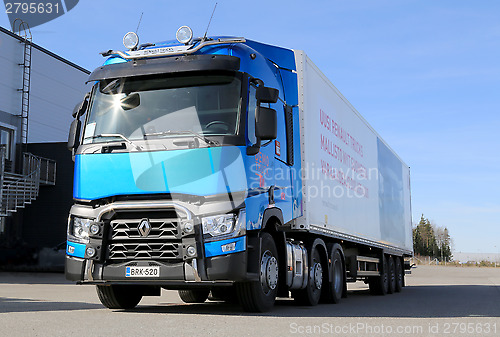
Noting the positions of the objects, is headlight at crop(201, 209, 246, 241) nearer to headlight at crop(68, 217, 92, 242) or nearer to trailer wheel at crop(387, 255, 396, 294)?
headlight at crop(68, 217, 92, 242)

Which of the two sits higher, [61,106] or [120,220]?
[61,106]

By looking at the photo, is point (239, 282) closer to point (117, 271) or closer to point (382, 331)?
point (117, 271)

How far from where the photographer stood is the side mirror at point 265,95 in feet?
29.9

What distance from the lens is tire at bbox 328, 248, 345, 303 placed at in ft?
41.2

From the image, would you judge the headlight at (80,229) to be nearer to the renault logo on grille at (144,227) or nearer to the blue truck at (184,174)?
the blue truck at (184,174)

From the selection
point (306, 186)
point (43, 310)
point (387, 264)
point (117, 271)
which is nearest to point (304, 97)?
point (306, 186)

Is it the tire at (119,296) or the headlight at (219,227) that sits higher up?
the headlight at (219,227)

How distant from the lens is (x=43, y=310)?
1005 centimetres

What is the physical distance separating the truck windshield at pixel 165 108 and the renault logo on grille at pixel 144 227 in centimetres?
113

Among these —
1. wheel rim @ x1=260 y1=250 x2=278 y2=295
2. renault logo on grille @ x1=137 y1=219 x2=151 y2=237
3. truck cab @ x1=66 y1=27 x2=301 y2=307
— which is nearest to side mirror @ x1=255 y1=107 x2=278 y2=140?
truck cab @ x1=66 y1=27 x2=301 y2=307

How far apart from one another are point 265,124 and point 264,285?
2.33 meters

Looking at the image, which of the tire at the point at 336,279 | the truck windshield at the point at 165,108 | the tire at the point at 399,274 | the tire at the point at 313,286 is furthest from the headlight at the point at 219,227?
the tire at the point at 399,274

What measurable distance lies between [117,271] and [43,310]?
216cm

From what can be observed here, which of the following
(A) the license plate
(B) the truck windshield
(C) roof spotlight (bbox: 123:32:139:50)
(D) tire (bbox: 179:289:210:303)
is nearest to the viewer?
(A) the license plate
